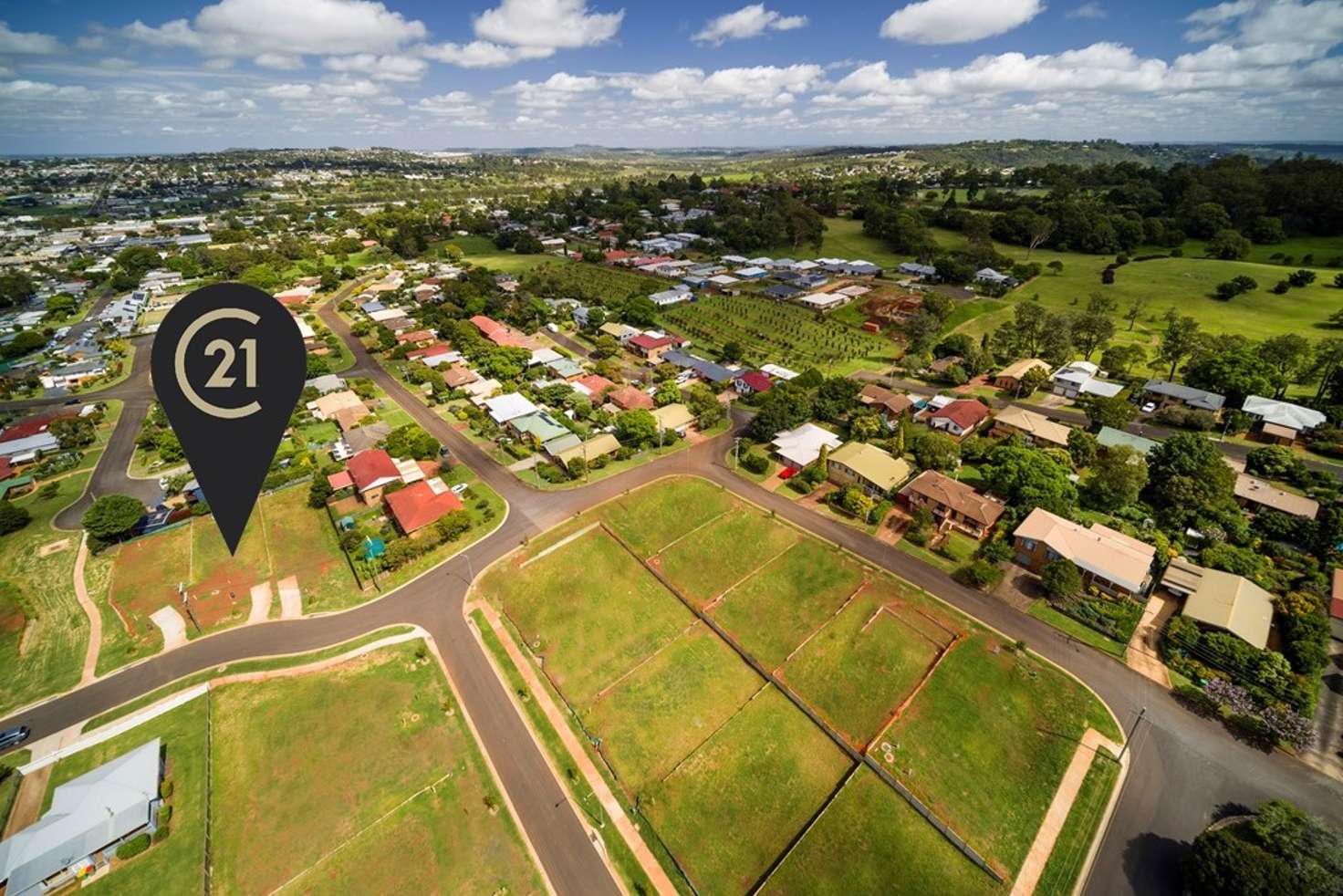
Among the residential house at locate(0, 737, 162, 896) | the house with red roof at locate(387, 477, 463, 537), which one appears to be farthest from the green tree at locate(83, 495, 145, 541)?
the residential house at locate(0, 737, 162, 896)

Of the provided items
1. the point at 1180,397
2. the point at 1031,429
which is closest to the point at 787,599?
the point at 1031,429

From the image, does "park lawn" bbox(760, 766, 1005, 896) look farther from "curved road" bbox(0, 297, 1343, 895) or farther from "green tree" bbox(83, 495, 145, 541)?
"green tree" bbox(83, 495, 145, 541)

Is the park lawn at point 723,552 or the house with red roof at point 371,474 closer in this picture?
the park lawn at point 723,552

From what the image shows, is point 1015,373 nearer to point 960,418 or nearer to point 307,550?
point 960,418

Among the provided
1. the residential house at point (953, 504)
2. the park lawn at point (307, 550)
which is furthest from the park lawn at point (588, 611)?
the residential house at point (953, 504)

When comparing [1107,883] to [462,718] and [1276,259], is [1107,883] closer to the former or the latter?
[462,718]

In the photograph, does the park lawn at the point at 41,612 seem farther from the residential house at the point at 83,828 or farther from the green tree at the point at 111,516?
the residential house at the point at 83,828

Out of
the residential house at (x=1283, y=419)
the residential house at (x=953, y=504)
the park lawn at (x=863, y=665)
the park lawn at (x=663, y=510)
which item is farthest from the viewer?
the residential house at (x=1283, y=419)
